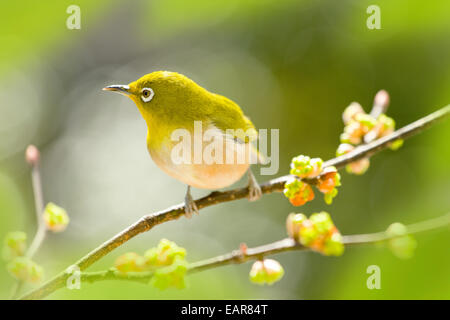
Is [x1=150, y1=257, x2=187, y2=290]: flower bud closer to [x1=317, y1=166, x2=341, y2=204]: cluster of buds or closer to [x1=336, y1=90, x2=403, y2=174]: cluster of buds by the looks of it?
[x1=317, y1=166, x2=341, y2=204]: cluster of buds

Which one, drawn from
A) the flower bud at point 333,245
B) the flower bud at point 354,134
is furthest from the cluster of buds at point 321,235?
the flower bud at point 354,134

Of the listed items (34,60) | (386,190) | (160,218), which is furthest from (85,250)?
(386,190)

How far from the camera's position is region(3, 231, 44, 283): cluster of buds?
0.45 meters

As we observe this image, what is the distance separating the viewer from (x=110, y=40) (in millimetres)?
1099

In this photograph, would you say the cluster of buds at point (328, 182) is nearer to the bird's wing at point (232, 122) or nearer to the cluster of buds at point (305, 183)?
the cluster of buds at point (305, 183)

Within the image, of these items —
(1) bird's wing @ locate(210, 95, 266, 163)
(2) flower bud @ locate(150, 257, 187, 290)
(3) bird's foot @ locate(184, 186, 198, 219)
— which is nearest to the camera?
(2) flower bud @ locate(150, 257, 187, 290)

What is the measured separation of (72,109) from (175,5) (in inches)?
20.5

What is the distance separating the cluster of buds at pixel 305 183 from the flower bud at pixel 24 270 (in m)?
0.29

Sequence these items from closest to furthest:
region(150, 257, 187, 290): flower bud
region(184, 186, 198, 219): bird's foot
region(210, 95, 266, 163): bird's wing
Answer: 1. region(150, 257, 187, 290): flower bud
2. region(184, 186, 198, 219): bird's foot
3. region(210, 95, 266, 163): bird's wing

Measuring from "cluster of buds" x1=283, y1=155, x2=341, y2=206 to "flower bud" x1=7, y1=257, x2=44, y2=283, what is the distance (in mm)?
288

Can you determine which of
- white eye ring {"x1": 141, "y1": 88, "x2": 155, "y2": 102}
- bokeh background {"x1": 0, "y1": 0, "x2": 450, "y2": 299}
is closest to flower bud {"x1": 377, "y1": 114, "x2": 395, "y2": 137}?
bokeh background {"x1": 0, "y1": 0, "x2": 450, "y2": 299}

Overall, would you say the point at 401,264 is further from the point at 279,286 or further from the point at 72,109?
the point at 72,109

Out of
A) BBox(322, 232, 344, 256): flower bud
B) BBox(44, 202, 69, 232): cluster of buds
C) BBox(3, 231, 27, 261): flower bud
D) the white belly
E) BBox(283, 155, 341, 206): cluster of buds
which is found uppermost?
the white belly

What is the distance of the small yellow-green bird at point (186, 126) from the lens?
0.60m
